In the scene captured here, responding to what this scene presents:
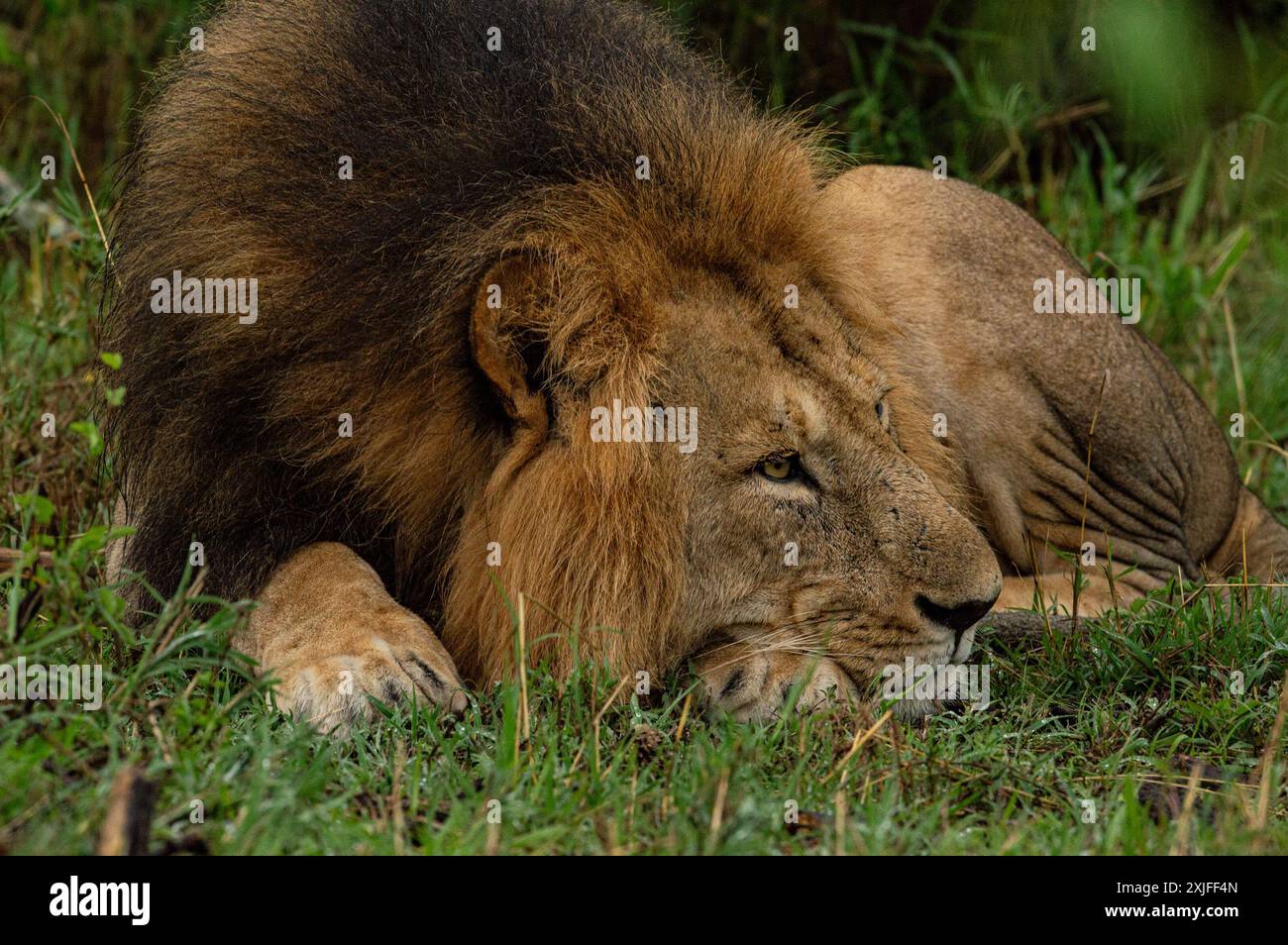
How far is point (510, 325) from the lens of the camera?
10.3 feet

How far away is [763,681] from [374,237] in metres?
1.20

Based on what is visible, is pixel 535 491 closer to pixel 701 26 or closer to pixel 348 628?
pixel 348 628

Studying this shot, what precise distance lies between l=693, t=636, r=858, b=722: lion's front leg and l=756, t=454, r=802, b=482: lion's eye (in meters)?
0.35

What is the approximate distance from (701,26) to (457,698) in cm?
495

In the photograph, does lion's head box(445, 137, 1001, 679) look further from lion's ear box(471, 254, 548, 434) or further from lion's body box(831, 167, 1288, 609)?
lion's body box(831, 167, 1288, 609)

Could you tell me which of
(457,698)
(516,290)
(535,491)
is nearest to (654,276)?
(516,290)

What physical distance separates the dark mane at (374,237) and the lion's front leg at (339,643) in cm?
10

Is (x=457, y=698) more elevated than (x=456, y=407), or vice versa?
(x=456, y=407)

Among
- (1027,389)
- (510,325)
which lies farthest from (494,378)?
(1027,389)

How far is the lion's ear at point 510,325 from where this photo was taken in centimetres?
310

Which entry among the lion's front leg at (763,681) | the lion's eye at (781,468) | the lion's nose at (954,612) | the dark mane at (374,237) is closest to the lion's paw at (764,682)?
the lion's front leg at (763,681)

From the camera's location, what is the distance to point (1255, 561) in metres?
4.66

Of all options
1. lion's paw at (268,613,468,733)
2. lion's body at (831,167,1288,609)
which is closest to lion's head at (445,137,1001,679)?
lion's paw at (268,613,468,733)

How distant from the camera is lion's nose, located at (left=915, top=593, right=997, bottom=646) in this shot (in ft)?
10.7
